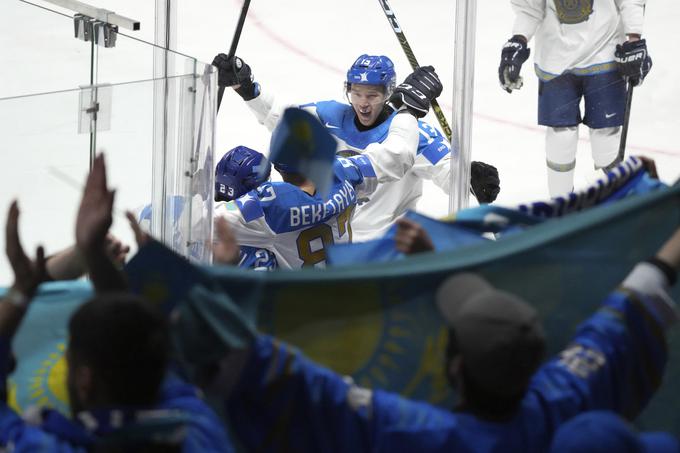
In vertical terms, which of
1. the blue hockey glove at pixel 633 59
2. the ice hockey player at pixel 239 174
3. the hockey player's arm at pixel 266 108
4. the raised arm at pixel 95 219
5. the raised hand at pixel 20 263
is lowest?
the ice hockey player at pixel 239 174

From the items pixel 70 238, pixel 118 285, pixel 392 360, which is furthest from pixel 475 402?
pixel 70 238

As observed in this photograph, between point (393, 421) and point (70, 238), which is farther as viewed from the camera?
point (70, 238)

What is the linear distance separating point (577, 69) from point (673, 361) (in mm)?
2961

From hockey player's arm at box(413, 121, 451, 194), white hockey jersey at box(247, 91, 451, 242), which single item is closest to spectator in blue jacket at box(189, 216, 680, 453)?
white hockey jersey at box(247, 91, 451, 242)

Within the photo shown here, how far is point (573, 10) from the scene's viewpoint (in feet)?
14.2

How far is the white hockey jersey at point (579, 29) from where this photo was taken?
4270 millimetres

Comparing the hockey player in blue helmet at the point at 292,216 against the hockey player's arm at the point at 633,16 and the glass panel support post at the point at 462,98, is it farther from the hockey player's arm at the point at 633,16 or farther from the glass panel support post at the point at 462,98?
the hockey player's arm at the point at 633,16

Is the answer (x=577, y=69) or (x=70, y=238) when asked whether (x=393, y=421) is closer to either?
(x=70, y=238)

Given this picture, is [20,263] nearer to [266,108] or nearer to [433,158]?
[433,158]

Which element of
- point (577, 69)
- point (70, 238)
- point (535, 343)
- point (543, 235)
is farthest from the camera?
point (577, 69)

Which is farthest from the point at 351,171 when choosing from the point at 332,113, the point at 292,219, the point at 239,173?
the point at 332,113

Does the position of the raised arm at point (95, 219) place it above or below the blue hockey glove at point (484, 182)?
above

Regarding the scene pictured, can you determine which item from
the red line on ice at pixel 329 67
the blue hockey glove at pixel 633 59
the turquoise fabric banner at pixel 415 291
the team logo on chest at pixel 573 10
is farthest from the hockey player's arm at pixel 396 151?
the turquoise fabric banner at pixel 415 291

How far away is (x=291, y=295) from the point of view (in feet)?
4.45
